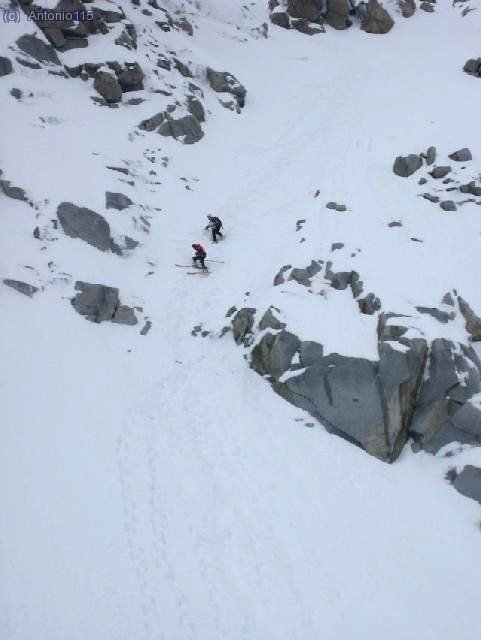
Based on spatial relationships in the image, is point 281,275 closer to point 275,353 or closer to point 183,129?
point 275,353

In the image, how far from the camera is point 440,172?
2028 centimetres

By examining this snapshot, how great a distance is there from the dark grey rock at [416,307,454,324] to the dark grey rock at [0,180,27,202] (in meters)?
16.0

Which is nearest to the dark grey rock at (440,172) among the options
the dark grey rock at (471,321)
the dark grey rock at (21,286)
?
the dark grey rock at (471,321)

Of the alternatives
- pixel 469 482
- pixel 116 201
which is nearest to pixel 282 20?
pixel 116 201

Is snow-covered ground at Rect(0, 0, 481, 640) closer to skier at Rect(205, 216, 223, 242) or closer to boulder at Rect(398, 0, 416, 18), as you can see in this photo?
skier at Rect(205, 216, 223, 242)

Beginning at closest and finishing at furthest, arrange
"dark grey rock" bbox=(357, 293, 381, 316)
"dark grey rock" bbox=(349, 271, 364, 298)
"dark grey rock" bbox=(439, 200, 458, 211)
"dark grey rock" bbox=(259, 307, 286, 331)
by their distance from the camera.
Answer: "dark grey rock" bbox=(357, 293, 381, 316), "dark grey rock" bbox=(259, 307, 286, 331), "dark grey rock" bbox=(349, 271, 364, 298), "dark grey rock" bbox=(439, 200, 458, 211)

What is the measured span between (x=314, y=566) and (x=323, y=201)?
51.1 ft

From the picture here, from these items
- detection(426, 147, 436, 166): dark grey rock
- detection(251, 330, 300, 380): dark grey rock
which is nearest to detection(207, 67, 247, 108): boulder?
detection(426, 147, 436, 166): dark grey rock

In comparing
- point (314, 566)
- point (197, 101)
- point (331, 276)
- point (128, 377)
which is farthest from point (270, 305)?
point (197, 101)

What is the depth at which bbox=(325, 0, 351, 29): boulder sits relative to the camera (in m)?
43.9

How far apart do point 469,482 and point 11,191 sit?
19.3 metres

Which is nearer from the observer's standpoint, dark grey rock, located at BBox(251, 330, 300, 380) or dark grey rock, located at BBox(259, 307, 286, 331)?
dark grey rock, located at BBox(251, 330, 300, 380)

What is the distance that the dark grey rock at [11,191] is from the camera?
1900cm

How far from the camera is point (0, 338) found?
1428 cm
